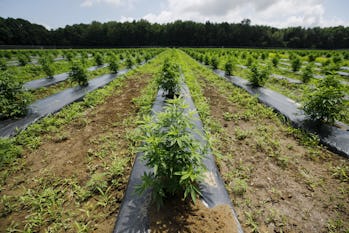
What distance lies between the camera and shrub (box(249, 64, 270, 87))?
6457 millimetres

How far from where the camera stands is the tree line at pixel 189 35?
59.8m

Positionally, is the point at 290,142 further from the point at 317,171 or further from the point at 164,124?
the point at 164,124

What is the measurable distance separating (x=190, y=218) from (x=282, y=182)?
1572 millimetres

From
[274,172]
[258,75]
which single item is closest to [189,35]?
[258,75]

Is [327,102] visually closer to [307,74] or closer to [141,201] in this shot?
[141,201]

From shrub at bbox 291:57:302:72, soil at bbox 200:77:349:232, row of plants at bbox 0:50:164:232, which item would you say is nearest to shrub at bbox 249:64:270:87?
soil at bbox 200:77:349:232

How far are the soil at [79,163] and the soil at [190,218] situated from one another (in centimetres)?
55

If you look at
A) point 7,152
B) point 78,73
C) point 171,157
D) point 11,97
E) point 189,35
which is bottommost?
point 7,152

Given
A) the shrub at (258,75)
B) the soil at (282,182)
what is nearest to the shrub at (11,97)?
the soil at (282,182)

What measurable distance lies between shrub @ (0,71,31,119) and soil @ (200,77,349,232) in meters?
4.56

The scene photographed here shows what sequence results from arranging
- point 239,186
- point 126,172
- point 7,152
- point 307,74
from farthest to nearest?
point 307,74 → point 7,152 → point 126,172 → point 239,186

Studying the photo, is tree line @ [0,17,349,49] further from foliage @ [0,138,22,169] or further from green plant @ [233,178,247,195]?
green plant @ [233,178,247,195]

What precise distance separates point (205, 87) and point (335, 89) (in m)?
4.26

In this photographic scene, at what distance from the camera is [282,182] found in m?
2.43
